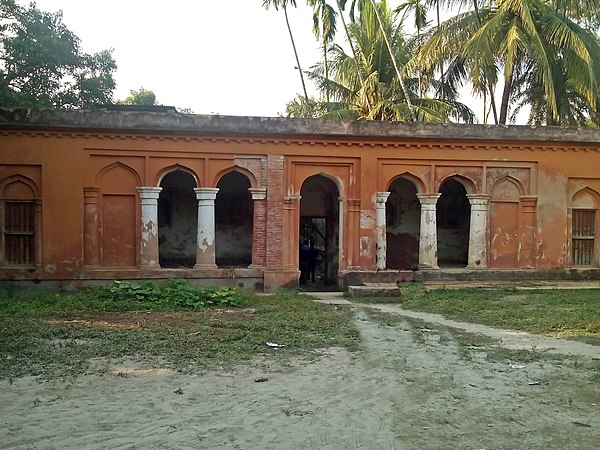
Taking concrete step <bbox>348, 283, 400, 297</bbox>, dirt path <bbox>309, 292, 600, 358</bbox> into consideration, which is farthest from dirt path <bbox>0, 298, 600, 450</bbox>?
concrete step <bbox>348, 283, 400, 297</bbox>

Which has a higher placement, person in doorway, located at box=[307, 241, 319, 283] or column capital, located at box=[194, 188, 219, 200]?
column capital, located at box=[194, 188, 219, 200]

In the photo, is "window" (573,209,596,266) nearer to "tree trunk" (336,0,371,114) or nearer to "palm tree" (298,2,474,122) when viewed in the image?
"palm tree" (298,2,474,122)

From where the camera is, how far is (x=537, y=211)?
14.7 meters

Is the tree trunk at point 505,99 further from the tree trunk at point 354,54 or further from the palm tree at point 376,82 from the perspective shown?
the tree trunk at point 354,54

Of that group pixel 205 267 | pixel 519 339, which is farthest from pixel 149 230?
pixel 519 339

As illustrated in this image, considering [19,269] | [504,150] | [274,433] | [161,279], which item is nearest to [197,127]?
[161,279]

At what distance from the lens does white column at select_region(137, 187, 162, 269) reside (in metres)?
13.4

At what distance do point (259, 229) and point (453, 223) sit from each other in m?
6.84

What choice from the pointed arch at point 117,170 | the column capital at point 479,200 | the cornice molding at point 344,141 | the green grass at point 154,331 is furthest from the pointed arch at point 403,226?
the pointed arch at point 117,170

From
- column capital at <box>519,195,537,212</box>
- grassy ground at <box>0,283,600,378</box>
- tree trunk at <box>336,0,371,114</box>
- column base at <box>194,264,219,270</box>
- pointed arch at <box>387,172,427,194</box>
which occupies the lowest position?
grassy ground at <box>0,283,600,378</box>

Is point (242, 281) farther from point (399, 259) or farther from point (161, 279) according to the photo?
point (399, 259)

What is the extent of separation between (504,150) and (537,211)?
5.73 feet

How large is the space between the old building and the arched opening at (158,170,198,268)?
0.47 meters

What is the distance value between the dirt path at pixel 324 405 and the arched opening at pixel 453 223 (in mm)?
10644
